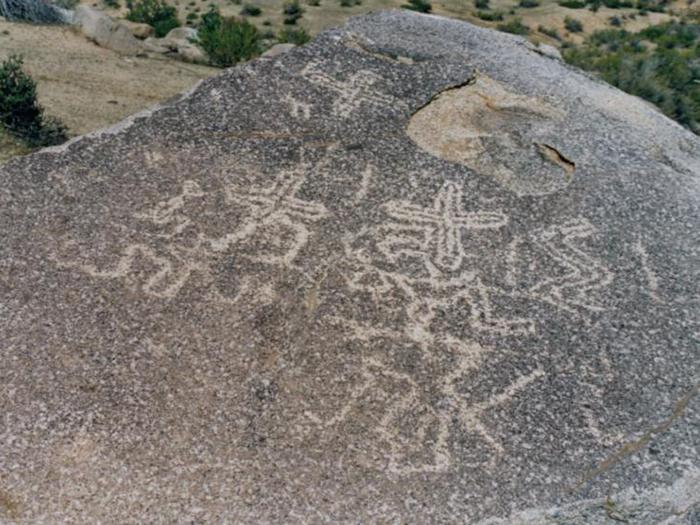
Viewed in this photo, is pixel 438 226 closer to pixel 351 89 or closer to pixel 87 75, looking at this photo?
pixel 351 89

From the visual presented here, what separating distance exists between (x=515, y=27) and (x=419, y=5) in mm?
4450

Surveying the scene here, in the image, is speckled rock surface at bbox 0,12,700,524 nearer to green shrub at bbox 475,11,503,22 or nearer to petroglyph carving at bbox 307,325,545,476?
petroglyph carving at bbox 307,325,545,476

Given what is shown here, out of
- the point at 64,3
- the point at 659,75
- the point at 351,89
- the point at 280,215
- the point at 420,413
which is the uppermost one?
the point at 351,89

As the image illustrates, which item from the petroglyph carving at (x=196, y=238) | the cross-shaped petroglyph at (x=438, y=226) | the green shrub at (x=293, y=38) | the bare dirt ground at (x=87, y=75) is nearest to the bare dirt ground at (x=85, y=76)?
the bare dirt ground at (x=87, y=75)

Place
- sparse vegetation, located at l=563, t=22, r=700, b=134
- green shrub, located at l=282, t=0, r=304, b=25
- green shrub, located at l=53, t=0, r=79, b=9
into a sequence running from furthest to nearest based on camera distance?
green shrub, located at l=282, t=0, r=304, b=25
green shrub, located at l=53, t=0, r=79, b=9
sparse vegetation, located at l=563, t=22, r=700, b=134

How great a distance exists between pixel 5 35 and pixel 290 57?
450 inches

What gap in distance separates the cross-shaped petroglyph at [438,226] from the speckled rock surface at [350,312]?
0.03 meters

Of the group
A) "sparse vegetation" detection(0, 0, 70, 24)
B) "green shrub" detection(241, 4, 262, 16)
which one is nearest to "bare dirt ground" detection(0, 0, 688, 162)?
"sparse vegetation" detection(0, 0, 70, 24)

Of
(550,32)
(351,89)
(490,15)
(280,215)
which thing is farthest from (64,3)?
(280,215)

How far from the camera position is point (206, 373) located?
481 centimetres

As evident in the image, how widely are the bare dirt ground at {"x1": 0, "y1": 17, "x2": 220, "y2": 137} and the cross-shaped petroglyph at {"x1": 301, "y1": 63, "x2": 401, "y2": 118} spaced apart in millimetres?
5563

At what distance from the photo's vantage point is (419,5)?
29.4 meters

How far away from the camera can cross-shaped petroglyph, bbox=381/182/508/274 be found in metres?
5.88

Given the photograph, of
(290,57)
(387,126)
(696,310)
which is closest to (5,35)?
(290,57)
